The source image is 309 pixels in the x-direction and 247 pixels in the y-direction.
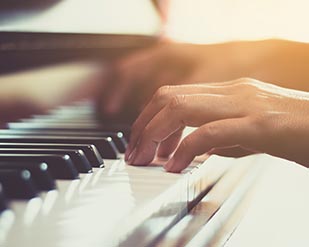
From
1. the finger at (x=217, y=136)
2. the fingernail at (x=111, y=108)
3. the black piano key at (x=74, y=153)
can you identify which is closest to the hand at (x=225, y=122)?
the finger at (x=217, y=136)

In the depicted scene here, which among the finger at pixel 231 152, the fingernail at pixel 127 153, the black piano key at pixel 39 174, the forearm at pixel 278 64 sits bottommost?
the forearm at pixel 278 64

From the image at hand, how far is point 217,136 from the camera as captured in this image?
82 cm

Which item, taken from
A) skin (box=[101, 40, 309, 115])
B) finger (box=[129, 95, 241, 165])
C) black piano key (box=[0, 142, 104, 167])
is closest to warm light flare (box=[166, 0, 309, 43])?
skin (box=[101, 40, 309, 115])

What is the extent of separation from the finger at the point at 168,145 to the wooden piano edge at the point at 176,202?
60mm

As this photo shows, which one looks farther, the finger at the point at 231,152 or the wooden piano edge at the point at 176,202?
the finger at the point at 231,152

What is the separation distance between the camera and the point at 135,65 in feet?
4.99

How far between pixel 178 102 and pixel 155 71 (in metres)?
0.77

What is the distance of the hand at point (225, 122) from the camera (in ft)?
2.69

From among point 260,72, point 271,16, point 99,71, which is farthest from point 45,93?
point 271,16

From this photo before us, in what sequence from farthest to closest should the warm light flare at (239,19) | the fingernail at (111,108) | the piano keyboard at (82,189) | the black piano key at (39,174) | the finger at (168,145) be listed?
the warm light flare at (239,19) < the fingernail at (111,108) < the finger at (168,145) < the black piano key at (39,174) < the piano keyboard at (82,189)

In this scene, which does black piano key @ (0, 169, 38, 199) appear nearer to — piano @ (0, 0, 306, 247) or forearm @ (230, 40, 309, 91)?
piano @ (0, 0, 306, 247)

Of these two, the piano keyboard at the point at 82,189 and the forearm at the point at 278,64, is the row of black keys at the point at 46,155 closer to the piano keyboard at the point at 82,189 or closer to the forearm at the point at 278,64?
the piano keyboard at the point at 82,189

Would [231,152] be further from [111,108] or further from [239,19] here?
[239,19]

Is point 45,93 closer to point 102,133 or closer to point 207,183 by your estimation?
point 102,133
